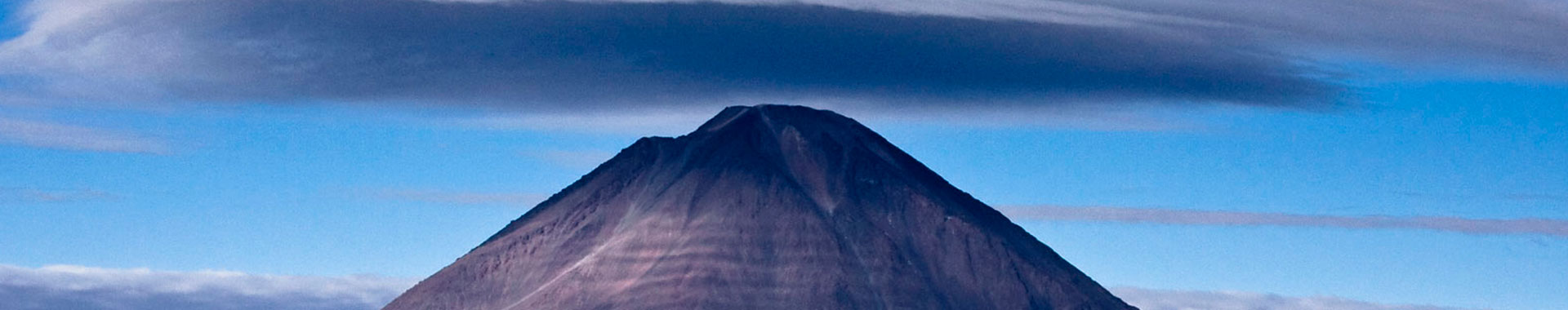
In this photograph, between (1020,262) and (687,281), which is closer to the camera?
(687,281)

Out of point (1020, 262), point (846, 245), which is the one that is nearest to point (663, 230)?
point (846, 245)

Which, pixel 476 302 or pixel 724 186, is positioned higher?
pixel 724 186

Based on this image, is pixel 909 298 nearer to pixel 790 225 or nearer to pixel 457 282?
pixel 790 225

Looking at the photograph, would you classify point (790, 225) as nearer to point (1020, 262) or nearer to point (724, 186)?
point (724, 186)

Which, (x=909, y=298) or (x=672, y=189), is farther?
(x=672, y=189)

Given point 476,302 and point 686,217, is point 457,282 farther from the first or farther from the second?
point 686,217

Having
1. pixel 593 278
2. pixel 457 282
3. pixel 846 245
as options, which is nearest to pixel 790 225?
pixel 846 245

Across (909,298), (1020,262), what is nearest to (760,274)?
(909,298)
